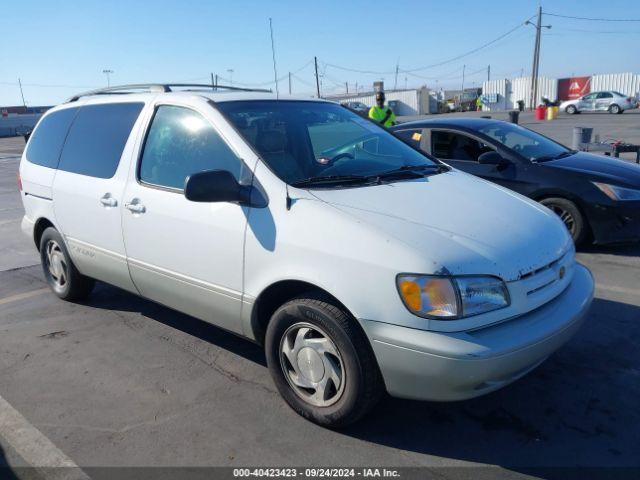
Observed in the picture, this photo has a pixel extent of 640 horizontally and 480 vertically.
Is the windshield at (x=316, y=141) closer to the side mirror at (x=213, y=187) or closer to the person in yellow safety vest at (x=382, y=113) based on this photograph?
the side mirror at (x=213, y=187)

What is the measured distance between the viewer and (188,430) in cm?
290

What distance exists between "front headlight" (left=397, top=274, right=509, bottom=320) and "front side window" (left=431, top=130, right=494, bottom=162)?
4.25 m

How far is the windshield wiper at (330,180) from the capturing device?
3.04m

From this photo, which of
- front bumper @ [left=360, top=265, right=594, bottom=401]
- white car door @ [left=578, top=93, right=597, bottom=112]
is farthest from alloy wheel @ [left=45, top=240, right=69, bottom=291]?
white car door @ [left=578, top=93, right=597, bottom=112]

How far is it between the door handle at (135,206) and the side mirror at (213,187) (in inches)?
30.7

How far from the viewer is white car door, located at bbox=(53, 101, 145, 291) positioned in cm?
386

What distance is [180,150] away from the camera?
351 cm

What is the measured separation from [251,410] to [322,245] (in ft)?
3.66

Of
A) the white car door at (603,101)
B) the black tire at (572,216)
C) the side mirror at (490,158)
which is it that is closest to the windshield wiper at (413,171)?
the side mirror at (490,158)

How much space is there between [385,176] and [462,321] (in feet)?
4.15

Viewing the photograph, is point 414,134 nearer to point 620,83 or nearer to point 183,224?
point 183,224

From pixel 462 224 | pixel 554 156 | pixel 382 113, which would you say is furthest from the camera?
pixel 382 113

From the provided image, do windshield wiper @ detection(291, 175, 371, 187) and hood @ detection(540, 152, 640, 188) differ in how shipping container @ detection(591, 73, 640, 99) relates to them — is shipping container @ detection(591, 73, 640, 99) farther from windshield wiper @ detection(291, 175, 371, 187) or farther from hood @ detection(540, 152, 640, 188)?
windshield wiper @ detection(291, 175, 371, 187)

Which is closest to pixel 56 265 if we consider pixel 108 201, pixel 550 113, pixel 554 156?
pixel 108 201
